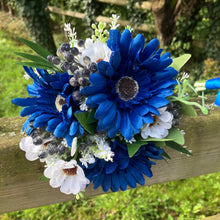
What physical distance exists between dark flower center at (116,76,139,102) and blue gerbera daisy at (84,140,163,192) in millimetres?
124

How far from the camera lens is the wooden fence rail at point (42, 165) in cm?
66

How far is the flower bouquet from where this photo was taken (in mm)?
471

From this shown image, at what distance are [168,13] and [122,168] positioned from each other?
8.08 feet

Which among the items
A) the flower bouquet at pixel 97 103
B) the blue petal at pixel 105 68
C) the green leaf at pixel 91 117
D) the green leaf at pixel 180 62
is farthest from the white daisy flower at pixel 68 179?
the green leaf at pixel 180 62

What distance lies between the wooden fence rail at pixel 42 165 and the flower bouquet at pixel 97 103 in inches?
6.0

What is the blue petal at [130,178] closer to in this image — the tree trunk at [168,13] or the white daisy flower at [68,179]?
the white daisy flower at [68,179]

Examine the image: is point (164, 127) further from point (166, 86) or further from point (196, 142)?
point (196, 142)

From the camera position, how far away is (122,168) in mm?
563

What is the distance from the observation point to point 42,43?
3.61 meters

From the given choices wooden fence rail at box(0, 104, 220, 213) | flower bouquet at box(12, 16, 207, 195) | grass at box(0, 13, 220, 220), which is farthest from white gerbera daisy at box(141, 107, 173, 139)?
grass at box(0, 13, 220, 220)

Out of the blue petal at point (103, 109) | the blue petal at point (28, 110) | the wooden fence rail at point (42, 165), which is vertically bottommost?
the wooden fence rail at point (42, 165)

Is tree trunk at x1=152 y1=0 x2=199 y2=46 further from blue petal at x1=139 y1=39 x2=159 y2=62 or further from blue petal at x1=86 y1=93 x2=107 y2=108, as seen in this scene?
blue petal at x1=86 y1=93 x2=107 y2=108

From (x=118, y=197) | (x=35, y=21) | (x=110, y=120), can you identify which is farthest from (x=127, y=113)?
(x=35, y=21)

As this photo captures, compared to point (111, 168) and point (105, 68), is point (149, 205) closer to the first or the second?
point (111, 168)
